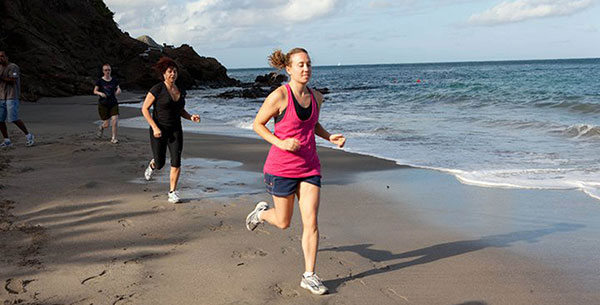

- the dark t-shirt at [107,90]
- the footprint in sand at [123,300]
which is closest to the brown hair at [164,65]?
the footprint in sand at [123,300]

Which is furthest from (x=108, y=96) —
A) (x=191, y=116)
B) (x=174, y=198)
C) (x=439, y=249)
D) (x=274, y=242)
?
(x=439, y=249)

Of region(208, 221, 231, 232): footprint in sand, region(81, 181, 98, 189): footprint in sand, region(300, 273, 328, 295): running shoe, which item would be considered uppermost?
region(81, 181, 98, 189): footprint in sand

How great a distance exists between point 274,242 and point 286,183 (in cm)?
115

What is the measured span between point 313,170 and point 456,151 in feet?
24.6

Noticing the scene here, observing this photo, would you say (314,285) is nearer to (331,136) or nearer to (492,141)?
(331,136)

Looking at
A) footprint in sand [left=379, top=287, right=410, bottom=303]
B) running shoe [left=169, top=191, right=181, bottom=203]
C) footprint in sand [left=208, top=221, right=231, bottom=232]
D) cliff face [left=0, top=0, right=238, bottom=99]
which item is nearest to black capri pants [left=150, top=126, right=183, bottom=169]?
running shoe [left=169, top=191, right=181, bottom=203]

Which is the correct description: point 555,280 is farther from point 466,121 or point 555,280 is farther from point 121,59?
point 121,59

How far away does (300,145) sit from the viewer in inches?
153

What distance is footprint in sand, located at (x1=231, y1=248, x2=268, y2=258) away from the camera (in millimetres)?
4660

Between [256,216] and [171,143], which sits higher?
[171,143]

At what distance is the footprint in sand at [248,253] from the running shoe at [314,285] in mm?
802

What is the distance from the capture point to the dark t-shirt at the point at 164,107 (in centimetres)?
655

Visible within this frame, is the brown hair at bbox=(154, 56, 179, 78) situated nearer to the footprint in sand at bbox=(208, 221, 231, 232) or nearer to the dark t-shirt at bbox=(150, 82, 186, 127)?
the dark t-shirt at bbox=(150, 82, 186, 127)

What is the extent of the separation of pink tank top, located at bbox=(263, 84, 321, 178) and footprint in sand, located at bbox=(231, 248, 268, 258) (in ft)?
3.09
